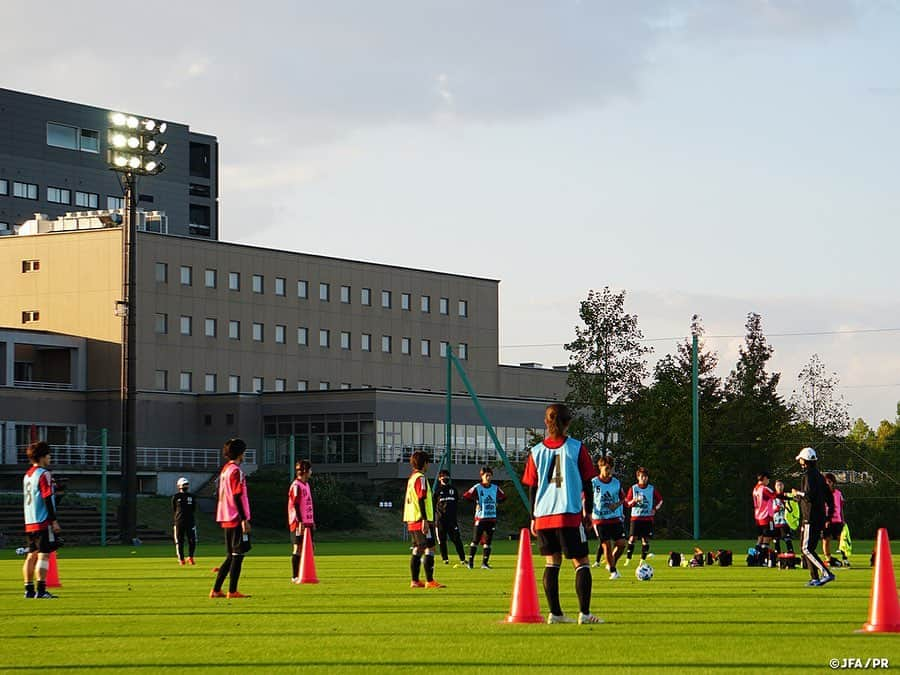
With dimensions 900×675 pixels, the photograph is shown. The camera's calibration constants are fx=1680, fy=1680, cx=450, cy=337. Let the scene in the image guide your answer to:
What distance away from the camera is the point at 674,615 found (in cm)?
1694

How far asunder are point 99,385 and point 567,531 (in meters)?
77.1

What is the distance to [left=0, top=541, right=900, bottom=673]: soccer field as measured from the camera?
40.8ft

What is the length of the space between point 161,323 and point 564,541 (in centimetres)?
7954

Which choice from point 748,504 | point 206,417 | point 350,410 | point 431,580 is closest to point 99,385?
point 206,417

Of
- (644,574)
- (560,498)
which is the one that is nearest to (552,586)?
(560,498)

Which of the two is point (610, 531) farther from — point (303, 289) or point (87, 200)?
point (87, 200)

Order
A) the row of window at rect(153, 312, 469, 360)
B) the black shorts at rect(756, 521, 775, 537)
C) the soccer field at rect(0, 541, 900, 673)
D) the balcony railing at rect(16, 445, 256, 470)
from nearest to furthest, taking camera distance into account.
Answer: the soccer field at rect(0, 541, 900, 673)
the black shorts at rect(756, 521, 775, 537)
the balcony railing at rect(16, 445, 256, 470)
the row of window at rect(153, 312, 469, 360)

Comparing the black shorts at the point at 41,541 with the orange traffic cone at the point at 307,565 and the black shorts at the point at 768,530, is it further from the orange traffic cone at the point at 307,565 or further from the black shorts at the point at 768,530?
the black shorts at the point at 768,530

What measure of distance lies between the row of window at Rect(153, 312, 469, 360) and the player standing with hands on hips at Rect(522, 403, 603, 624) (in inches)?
3105

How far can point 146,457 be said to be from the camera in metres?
84.3

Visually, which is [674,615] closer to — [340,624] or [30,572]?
[340,624]

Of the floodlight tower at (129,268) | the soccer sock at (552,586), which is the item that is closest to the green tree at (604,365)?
the floodlight tower at (129,268)

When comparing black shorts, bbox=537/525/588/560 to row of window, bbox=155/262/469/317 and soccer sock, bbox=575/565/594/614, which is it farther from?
row of window, bbox=155/262/469/317

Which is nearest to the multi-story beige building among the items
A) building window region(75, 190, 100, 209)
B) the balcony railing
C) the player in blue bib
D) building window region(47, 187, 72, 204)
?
the balcony railing
